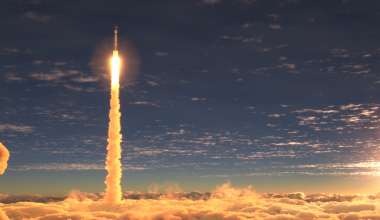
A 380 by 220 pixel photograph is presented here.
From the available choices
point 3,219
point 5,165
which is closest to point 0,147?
point 5,165

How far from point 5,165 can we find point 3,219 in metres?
16.3

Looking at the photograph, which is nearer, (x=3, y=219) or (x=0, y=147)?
(x=0, y=147)

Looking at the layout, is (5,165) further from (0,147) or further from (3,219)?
(3,219)

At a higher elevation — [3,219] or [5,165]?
[5,165]

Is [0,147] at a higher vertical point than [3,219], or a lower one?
higher

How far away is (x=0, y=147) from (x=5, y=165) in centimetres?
488

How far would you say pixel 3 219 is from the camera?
138250 mm

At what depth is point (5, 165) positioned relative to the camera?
431ft

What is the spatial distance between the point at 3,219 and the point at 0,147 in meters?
21.0
